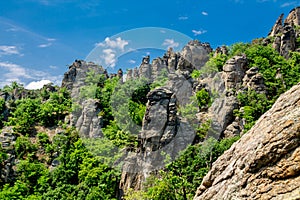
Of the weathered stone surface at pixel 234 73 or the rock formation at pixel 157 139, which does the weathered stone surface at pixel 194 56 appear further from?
the rock formation at pixel 157 139

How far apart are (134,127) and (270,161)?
85.7 ft

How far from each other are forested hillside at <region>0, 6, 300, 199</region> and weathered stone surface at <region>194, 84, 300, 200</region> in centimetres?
1546

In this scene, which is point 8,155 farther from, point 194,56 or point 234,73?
point 194,56

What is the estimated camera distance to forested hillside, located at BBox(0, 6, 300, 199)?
2458 cm

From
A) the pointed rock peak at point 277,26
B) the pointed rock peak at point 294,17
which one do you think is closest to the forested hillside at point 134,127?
the pointed rock peak at point 277,26

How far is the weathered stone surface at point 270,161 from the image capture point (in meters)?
5.08

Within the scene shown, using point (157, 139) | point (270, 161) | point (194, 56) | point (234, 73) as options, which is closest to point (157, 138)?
point (157, 139)

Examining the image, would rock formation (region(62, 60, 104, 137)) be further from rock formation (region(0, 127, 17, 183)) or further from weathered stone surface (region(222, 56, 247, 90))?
weathered stone surface (region(222, 56, 247, 90))

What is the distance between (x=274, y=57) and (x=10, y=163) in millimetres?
31154

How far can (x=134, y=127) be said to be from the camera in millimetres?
31188

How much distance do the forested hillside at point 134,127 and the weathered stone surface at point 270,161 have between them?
15461mm

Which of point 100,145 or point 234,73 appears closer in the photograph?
point 100,145

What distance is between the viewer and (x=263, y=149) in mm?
5465

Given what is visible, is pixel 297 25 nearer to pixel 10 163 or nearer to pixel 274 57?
pixel 274 57
